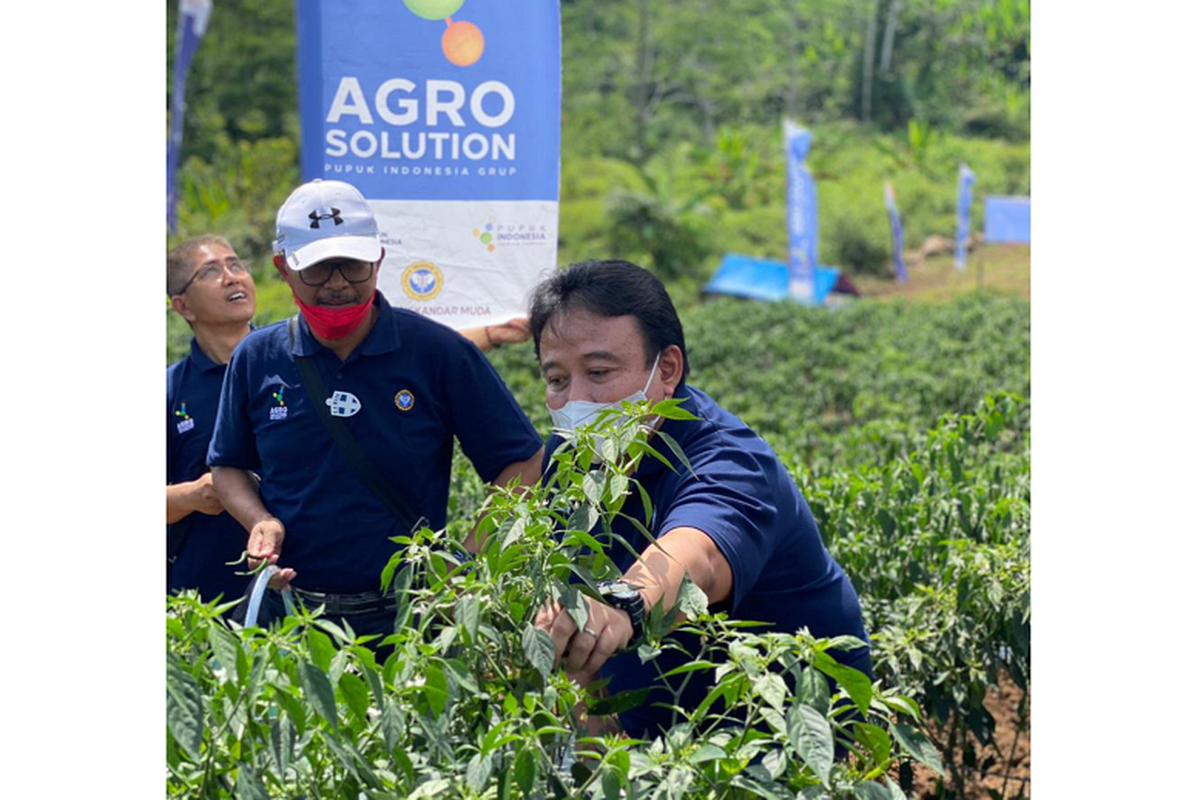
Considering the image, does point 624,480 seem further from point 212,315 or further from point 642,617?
point 212,315

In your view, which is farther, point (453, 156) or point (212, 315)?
point (453, 156)

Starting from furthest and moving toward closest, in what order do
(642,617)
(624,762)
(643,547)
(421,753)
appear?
1. (643,547)
2. (642,617)
3. (421,753)
4. (624,762)

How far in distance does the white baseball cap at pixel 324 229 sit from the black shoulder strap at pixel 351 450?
250mm

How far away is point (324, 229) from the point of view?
10.6 feet

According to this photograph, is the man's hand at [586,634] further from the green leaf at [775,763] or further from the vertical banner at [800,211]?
the vertical banner at [800,211]

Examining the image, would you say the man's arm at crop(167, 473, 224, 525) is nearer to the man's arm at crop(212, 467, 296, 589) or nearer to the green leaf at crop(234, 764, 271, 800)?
the man's arm at crop(212, 467, 296, 589)

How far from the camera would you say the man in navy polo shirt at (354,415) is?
3.28 metres

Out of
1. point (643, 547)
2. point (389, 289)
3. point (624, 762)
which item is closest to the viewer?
point (624, 762)

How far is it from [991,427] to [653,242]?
18.5 metres

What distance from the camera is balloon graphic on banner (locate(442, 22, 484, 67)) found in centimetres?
409

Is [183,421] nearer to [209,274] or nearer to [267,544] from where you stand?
[209,274]

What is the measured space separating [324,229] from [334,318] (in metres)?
0.20

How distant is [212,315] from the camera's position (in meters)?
3.86

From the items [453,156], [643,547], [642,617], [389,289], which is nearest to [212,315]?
[389,289]
